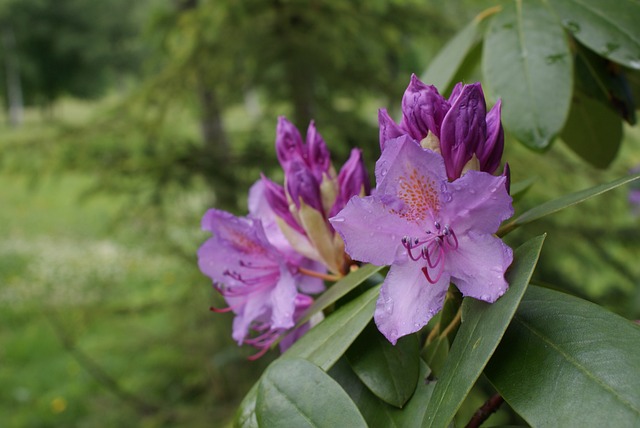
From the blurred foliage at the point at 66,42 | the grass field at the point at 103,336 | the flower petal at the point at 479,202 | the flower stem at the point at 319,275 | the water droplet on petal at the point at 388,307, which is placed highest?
the flower petal at the point at 479,202

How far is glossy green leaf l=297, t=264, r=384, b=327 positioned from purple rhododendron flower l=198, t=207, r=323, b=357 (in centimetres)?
5

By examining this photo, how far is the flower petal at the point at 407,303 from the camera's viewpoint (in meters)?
0.49

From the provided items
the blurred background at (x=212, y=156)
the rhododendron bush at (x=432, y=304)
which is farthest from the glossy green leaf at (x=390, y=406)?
the blurred background at (x=212, y=156)

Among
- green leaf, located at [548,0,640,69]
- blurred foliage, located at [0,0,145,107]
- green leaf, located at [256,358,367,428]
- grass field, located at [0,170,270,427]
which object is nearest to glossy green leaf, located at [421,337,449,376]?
green leaf, located at [256,358,367,428]

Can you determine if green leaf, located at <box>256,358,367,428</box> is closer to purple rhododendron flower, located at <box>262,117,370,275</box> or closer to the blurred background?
purple rhododendron flower, located at <box>262,117,370,275</box>

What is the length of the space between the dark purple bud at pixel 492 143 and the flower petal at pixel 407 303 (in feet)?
0.32

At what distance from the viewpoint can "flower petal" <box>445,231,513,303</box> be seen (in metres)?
0.47

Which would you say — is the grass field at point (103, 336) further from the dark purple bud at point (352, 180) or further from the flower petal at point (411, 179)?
the flower petal at point (411, 179)

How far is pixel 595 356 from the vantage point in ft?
1.42

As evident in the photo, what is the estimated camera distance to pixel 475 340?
443 mm

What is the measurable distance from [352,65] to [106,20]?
12144mm

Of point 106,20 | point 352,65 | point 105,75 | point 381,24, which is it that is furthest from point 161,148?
point 105,75

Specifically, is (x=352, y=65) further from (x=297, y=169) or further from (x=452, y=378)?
(x=452, y=378)

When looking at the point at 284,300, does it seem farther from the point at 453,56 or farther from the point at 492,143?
the point at 453,56
